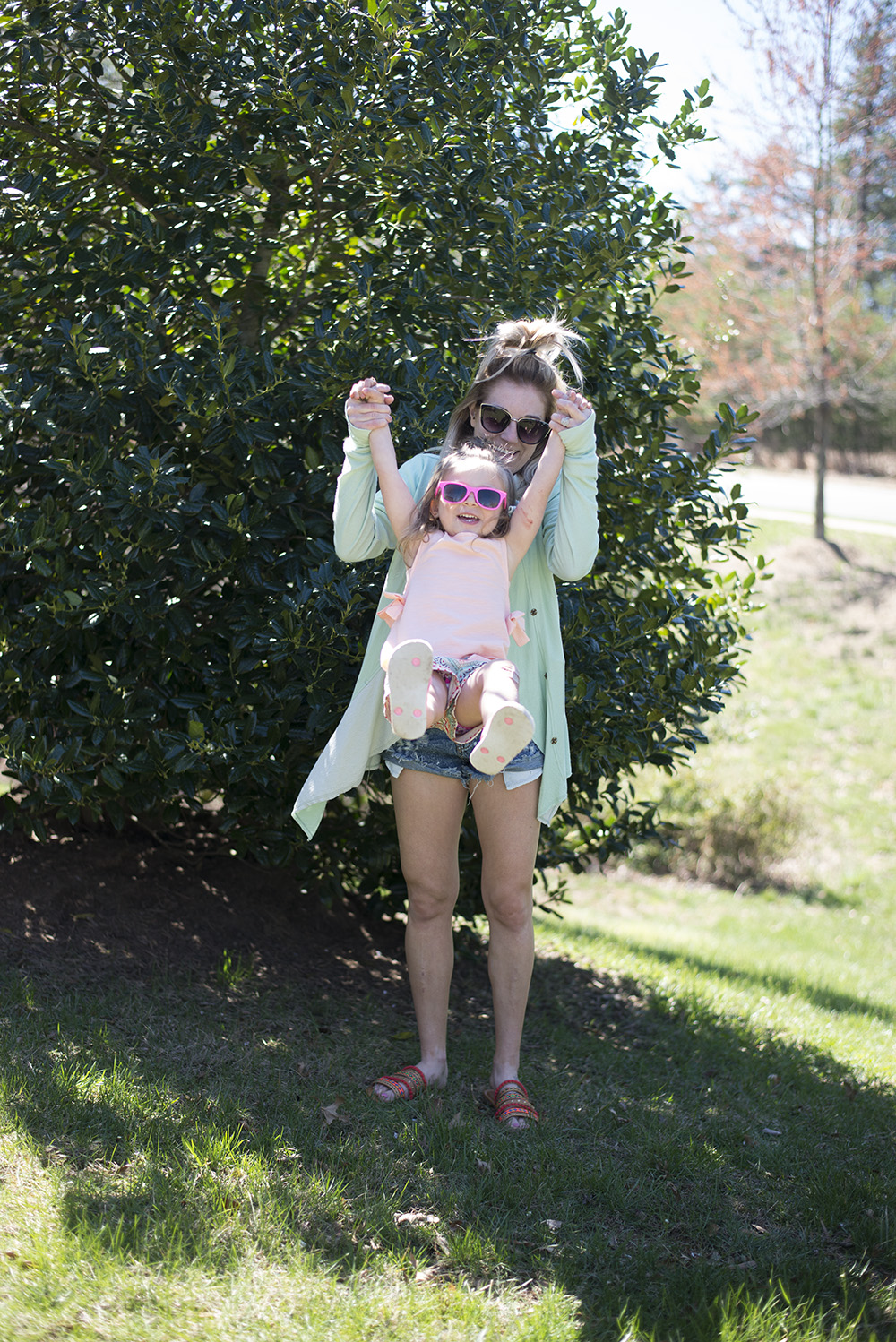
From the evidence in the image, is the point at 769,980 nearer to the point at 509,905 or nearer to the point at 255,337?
the point at 509,905

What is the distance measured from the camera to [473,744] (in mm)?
2996

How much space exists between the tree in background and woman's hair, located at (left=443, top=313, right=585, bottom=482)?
27.8 feet

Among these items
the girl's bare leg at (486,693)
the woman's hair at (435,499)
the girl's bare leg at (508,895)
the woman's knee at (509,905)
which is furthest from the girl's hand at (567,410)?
the woman's knee at (509,905)

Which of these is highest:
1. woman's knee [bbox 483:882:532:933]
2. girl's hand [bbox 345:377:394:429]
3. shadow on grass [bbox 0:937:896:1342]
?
girl's hand [bbox 345:377:394:429]

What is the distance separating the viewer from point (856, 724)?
37.2 feet

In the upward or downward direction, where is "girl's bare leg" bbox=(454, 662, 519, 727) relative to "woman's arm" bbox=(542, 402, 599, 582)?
downward

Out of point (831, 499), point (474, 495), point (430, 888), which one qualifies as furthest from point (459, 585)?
point (831, 499)

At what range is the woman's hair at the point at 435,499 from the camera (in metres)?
3.05

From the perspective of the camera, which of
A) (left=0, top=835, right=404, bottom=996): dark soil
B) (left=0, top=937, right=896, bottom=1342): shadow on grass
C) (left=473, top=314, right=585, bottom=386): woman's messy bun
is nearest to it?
(left=0, top=937, right=896, bottom=1342): shadow on grass

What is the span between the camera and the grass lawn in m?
2.34

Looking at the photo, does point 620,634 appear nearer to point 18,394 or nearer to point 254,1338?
point 18,394

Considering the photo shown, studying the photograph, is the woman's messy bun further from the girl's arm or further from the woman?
the girl's arm

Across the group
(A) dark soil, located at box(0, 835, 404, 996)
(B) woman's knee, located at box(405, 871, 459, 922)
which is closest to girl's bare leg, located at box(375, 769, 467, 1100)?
(B) woman's knee, located at box(405, 871, 459, 922)

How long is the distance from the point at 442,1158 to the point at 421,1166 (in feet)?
0.22
